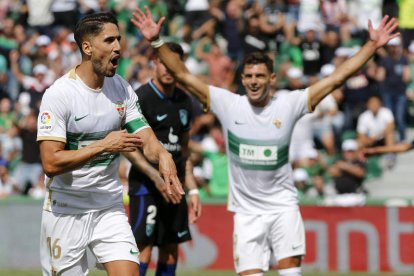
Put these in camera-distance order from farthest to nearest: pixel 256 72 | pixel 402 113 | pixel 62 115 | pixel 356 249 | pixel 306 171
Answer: pixel 402 113 < pixel 306 171 < pixel 356 249 < pixel 256 72 < pixel 62 115

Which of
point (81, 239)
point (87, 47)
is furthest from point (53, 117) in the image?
point (81, 239)

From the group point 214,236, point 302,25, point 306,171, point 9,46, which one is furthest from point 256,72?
point 9,46

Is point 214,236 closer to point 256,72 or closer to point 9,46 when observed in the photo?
point 256,72

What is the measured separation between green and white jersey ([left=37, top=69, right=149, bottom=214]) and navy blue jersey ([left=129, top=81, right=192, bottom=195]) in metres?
2.06

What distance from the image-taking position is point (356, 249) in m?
15.7

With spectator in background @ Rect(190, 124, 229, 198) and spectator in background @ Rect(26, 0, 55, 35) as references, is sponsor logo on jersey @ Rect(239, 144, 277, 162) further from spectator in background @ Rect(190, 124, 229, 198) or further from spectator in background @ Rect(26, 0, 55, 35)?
spectator in background @ Rect(26, 0, 55, 35)

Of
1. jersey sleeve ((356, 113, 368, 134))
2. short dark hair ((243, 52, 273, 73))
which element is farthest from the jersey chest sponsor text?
jersey sleeve ((356, 113, 368, 134))

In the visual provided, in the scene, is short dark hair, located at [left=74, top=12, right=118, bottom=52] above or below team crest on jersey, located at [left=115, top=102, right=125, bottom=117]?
above

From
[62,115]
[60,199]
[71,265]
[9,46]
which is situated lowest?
[71,265]

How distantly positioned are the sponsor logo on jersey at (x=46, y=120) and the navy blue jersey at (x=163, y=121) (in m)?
2.69

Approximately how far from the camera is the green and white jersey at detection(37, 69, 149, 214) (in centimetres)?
791

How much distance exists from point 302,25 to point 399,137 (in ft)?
10.7

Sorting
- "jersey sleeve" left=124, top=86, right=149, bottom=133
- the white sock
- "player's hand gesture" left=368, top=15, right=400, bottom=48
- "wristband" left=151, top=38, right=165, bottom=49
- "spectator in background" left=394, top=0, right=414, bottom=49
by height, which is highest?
"spectator in background" left=394, top=0, right=414, bottom=49

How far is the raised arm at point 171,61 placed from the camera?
31.5 feet
